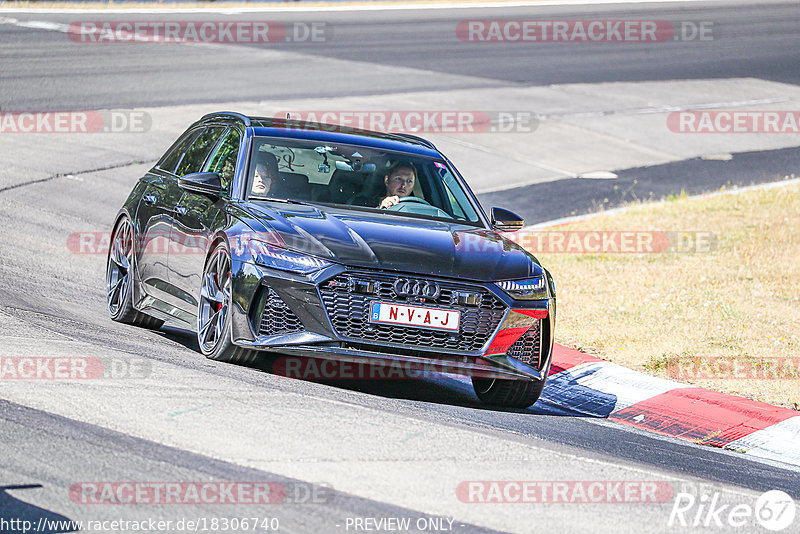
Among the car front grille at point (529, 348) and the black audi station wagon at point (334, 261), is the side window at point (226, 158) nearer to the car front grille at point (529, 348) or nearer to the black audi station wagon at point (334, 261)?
the black audi station wagon at point (334, 261)

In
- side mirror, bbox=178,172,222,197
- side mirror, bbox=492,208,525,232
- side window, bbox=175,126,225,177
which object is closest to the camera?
side mirror, bbox=178,172,222,197

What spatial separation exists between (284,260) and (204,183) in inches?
51.5

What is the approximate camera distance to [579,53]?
97.4ft

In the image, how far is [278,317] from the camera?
7234 millimetres

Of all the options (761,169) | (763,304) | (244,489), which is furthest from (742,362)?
(761,169)

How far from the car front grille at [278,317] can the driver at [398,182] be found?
5.19 ft

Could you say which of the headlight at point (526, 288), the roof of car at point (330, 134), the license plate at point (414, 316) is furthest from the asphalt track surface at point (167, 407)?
the roof of car at point (330, 134)

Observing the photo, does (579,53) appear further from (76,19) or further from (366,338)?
(366,338)

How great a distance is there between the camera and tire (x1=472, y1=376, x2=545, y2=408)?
26.3ft

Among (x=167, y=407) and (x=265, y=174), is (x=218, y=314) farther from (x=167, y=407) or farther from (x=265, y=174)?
(x=167, y=407)

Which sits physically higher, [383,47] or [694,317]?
[383,47]

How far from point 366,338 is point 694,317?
499 centimetres

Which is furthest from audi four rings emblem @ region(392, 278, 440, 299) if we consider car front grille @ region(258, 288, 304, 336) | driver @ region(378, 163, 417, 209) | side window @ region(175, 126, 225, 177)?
side window @ region(175, 126, 225, 177)

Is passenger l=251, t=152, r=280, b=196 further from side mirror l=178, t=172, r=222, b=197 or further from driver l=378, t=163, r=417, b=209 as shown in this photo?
driver l=378, t=163, r=417, b=209
